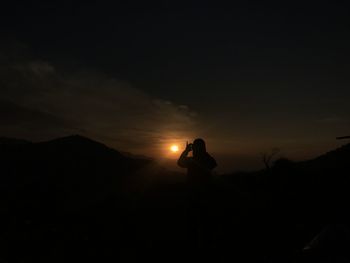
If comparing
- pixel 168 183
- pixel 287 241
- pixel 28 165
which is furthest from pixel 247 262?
pixel 28 165

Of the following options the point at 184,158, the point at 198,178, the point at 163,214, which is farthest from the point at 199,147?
the point at 163,214

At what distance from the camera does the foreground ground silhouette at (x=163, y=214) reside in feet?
33.2

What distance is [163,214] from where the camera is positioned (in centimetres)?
1633

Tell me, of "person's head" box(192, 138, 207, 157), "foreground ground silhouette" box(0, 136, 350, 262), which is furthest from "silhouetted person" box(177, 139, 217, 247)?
"foreground ground silhouette" box(0, 136, 350, 262)

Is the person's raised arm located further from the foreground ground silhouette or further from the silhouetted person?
the foreground ground silhouette

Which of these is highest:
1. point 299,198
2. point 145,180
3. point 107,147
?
point 107,147

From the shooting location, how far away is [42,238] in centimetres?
1279

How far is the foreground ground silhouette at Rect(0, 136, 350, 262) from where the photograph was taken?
10.1 meters

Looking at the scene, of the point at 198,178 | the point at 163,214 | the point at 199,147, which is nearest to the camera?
the point at 199,147

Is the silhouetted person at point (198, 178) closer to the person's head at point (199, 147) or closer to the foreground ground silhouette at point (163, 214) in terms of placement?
the person's head at point (199, 147)

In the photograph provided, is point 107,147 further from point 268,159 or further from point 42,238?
point 42,238

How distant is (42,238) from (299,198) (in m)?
13.9

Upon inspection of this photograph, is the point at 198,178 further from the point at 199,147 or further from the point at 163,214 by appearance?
the point at 163,214

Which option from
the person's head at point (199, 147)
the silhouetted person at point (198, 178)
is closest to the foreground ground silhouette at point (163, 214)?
the silhouetted person at point (198, 178)
